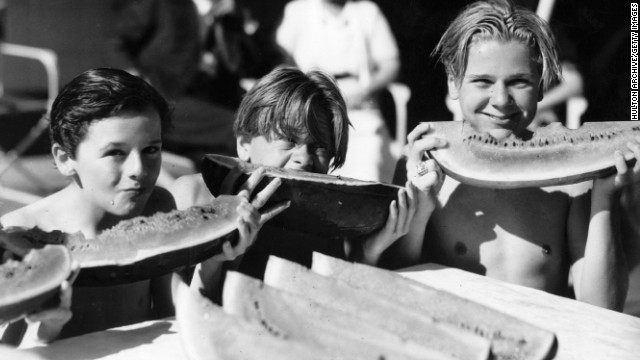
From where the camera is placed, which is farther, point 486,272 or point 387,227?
point 486,272

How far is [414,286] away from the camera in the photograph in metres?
2.11

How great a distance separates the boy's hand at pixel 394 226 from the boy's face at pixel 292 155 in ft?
1.18

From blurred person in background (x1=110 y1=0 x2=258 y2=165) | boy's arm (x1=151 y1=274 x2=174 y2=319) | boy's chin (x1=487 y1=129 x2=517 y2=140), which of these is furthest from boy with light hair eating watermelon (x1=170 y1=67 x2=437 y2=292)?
blurred person in background (x1=110 y1=0 x2=258 y2=165)

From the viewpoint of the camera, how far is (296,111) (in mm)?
2760

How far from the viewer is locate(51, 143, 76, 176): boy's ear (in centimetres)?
245

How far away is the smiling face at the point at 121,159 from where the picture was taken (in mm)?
2289

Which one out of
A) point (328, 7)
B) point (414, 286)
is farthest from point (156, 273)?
point (328, 7)

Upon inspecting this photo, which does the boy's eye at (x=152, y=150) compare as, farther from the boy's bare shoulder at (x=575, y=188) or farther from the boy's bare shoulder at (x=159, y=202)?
the boy's bare shoulder at (x=575, y=188)

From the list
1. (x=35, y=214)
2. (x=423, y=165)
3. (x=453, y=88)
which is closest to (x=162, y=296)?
(x=35, y=214)

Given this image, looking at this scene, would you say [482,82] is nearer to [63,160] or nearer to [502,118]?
[502,118]

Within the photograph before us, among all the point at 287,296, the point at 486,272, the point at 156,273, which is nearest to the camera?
the point at 287,296

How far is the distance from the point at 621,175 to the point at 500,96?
20.8 inches

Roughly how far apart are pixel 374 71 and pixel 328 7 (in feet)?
1.94

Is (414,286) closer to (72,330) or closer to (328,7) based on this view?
(72,330)
